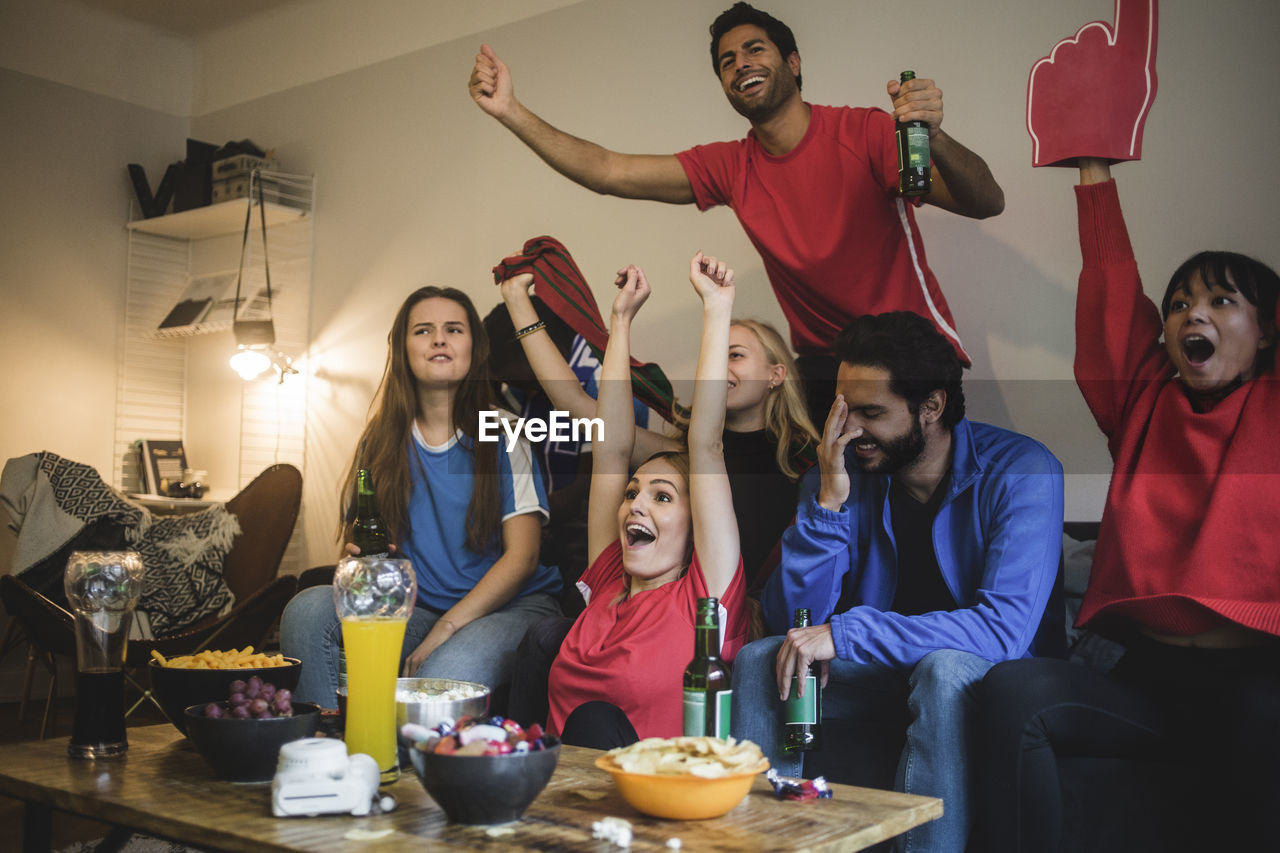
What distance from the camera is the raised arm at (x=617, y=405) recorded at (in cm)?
236

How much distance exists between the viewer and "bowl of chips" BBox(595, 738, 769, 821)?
118cm

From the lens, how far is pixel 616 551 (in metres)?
2.25

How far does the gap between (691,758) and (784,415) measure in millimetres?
1387

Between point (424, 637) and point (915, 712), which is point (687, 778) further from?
point (424, 637)

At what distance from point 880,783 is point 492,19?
321 cm

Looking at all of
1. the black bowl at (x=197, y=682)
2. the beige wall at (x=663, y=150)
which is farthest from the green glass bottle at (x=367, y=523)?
the beige wall at (x=663, y=150)

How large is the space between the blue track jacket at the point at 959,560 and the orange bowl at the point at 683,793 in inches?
27.3

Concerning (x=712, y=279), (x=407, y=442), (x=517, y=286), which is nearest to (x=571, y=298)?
(x=517, y=286)

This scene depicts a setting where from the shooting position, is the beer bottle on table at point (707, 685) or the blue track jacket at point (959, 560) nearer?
the beer bottle on table at point (707, 685)

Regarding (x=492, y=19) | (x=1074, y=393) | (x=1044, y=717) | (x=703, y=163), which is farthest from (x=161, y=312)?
(x=1044, y=717)

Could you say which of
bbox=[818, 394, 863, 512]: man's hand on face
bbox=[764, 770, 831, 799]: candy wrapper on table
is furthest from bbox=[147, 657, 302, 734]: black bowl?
bbox=[818, 394, 863, 512]: man's hand on face

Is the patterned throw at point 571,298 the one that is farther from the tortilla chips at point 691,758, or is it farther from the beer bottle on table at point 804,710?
the tortilla chips at point 691,758

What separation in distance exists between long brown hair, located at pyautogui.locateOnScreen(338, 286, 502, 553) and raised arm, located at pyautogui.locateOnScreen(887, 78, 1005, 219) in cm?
119

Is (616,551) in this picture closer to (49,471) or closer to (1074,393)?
(1074,393)
